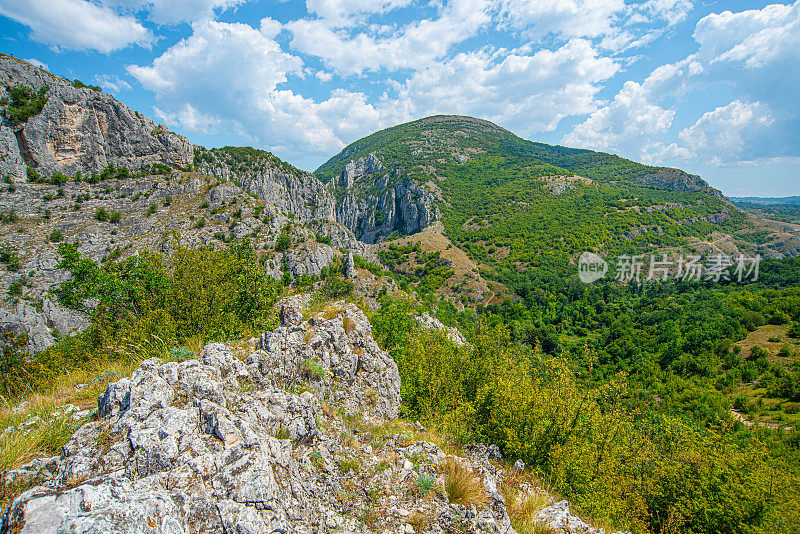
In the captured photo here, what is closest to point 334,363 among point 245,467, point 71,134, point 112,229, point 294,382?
point 294,382

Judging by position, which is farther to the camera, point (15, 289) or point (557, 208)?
point (557, 208)

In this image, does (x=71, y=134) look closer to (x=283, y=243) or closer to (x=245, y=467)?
(x=283, y=243)

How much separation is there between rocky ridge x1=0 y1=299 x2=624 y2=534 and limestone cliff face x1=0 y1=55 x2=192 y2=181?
7172cm

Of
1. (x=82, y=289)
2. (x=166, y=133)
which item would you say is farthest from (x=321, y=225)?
(x=82, y=289)

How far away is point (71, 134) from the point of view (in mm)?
54750

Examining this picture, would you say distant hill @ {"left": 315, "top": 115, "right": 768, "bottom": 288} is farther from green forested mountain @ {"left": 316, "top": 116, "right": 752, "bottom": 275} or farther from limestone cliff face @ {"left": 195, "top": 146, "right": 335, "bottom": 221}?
limestone cliff face @ {"left": 195, "top": 146, "right": 335, "bottom": 221}

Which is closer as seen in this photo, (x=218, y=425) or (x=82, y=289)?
(x=218, y=425)

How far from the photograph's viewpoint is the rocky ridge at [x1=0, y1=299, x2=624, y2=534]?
3285 millimetres

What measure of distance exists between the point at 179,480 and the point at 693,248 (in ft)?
530

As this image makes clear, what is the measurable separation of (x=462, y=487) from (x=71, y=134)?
84.0m

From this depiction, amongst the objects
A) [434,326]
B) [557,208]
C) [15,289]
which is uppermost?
[557,208]

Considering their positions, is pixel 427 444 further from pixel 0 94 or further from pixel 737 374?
pixel 0 94

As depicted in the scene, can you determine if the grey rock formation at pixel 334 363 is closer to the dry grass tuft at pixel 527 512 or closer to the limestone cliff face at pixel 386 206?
the dry grass tuft at pixel 527 512

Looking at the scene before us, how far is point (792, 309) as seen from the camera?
66750 millimetres
